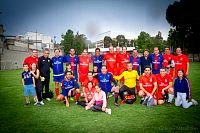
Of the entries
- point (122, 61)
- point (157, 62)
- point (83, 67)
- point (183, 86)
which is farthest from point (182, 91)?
point (83, 67)

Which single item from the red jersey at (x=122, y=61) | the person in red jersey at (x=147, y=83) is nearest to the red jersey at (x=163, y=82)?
the person in red jersey at (x=147, y=83)

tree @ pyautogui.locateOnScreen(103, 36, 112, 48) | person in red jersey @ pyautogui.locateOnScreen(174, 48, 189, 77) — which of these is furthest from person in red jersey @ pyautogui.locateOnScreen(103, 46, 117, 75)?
tree @ pyautogui.locateOnScreen(103, 36, 112, 48)

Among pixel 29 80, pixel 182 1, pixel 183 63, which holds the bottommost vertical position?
pixel 29 80

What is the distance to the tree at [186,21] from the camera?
41.7 meters

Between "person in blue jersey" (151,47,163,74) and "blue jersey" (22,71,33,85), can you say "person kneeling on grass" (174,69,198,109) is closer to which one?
"person in blue jersey" (151,47,163,74)

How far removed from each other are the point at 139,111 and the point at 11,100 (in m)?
5.80

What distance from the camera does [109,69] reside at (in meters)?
12.0

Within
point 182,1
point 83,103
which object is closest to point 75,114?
point 83,103

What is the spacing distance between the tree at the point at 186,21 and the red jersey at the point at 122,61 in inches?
1334

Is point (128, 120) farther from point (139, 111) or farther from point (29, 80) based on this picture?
point (29, 80)

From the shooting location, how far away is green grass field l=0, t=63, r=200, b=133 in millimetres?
6074

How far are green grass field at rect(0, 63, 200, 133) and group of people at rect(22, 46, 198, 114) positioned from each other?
0.50 m

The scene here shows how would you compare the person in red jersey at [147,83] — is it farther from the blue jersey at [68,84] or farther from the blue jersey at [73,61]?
the blue jersey at [73,61]

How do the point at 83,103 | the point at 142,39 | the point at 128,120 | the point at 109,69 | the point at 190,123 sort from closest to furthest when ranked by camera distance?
1. the point at 190,123
2. the point at 128,120
3. the point at 83,103
4. the point at 109,69
5. the point at 142,39
